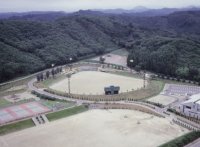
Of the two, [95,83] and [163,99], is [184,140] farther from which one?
[95,83]

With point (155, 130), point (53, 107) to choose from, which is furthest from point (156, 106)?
point (53, 107)

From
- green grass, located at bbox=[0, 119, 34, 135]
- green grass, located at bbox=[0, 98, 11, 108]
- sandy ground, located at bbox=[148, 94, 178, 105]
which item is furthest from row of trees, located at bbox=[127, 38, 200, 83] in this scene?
green grass, located at bbox=[0, 119, 34, 135]

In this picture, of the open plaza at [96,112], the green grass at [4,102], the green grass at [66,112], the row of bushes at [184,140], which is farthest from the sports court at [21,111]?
the row of bushes at [184,140]

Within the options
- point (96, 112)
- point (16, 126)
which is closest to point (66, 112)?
point (96, 112)

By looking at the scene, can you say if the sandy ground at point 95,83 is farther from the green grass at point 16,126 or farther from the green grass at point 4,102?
the green grass at point 16,126

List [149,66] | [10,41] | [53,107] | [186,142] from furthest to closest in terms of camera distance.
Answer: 1. [10,41]
2. [149,66]
3. [53,107]
4. [186,142]

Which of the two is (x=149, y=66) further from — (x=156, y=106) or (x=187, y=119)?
(x=187, y=119)
